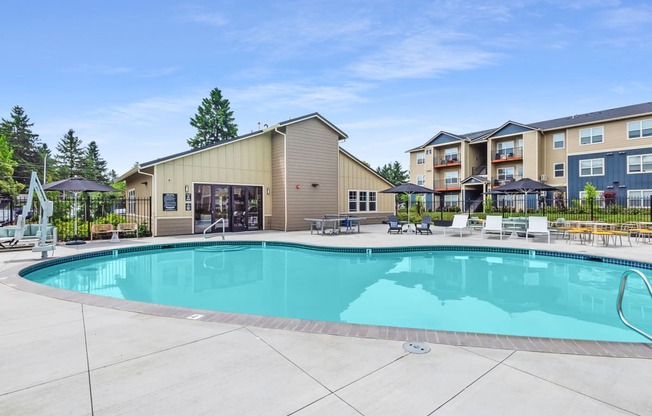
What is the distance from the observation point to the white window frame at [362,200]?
63.9 feet

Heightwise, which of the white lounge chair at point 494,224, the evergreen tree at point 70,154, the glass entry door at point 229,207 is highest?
the evergreen tree at point 70,154

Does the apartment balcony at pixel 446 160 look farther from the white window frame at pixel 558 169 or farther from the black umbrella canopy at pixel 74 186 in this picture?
the black umbrella canopy at pixel 74 186

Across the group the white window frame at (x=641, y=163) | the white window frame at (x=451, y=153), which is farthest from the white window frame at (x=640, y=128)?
the white window frame at (x=451, y=153)

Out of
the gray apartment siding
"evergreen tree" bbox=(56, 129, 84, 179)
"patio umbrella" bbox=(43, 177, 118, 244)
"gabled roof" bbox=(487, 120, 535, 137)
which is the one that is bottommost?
"patio umbrella" bbox=(43, 177, 118, 244)

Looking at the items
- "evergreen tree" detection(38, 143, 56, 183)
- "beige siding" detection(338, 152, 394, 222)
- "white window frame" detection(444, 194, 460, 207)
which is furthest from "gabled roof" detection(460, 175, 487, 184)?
"evergreen tree" detection(38, 143, 56, 183)

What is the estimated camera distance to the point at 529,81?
645 inches

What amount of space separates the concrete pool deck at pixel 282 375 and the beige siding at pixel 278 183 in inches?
499

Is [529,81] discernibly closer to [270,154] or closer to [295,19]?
[295,19]

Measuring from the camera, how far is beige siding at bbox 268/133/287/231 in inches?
633

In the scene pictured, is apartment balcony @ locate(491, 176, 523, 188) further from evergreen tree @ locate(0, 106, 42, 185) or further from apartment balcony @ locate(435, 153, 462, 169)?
evergreen tree @ locate(0, 106, 42, 185)

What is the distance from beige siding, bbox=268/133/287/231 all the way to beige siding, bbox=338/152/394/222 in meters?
3.88

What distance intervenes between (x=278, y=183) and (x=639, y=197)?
928 inches

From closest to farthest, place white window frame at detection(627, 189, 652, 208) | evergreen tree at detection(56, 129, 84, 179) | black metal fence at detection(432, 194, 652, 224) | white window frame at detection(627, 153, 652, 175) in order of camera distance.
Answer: black metal fence at detection(432, 194, 652, 224), white window frame at detection(627, 189, 652, 208), white window frame at detection(627, 153, 652, 175), evergreen tree at detection(56, 129, 84, 179)

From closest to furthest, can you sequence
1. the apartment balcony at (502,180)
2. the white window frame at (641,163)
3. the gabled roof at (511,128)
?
the white window frame at (641,163) < the gabled roof at (511,128) < the apartment balcony at (502,180)
